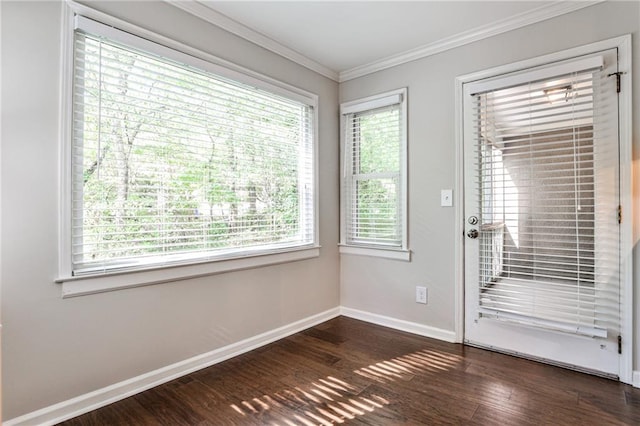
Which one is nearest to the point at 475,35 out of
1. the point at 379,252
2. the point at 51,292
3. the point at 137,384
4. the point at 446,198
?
the point at 446,198

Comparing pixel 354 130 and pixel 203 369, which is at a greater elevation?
pixel 354 130

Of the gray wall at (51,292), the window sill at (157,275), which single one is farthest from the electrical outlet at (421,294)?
the gray wall at (51,292)

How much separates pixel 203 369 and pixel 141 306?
620mm

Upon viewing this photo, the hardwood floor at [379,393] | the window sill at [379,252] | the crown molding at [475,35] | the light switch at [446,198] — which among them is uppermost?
the crown molding at [475,35]

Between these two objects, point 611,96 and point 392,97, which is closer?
point 611,96

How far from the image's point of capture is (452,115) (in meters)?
2.63

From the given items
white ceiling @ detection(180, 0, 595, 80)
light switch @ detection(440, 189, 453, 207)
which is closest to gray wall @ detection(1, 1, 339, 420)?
white ceiling @ detection(180, 0, 595, 80)

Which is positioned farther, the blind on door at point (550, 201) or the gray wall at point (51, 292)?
the blind on door at point (550, 201)

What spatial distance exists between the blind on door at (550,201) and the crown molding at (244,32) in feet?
4.79

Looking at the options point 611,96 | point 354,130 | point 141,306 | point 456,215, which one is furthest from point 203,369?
point 611,96

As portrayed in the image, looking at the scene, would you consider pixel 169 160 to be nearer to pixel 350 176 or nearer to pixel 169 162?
pixel 169 162

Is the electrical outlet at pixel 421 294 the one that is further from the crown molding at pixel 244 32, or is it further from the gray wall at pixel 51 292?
the crown molding at pixel 244 32

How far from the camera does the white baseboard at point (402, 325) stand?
2.68 metres

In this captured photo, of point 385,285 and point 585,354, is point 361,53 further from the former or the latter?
point 585,354
